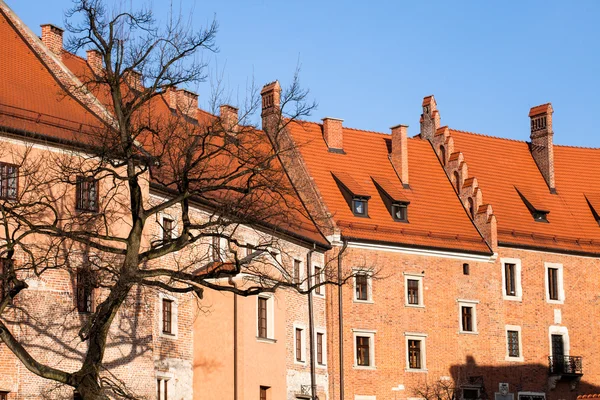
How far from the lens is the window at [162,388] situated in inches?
1308

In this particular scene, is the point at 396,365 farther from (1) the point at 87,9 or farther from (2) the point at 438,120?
(1) the point at 87,9

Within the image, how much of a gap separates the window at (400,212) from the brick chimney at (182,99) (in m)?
9.10

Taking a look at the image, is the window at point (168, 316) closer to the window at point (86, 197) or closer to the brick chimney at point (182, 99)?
the window at point (86, 197)

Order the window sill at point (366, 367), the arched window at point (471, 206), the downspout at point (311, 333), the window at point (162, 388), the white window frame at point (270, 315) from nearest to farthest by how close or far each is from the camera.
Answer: the window at point (162, 388)
the white window frame at point (270, 315)
the downspout at point (311, 333)
the window sill at point (366, 367)
the arched window at point (471, 206)

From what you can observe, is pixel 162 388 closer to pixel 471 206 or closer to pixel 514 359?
pixel 514 359

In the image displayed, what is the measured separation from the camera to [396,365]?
45.0 meters

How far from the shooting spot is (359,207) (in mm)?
46719

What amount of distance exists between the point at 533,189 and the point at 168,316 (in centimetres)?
2330

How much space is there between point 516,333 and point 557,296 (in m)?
2.65

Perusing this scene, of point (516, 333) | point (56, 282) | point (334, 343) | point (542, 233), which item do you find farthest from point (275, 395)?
point (542, 233)

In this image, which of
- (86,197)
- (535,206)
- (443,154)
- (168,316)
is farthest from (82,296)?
(535,206)

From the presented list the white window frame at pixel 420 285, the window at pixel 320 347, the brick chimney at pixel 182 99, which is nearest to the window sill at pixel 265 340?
the window at pixel 320 347

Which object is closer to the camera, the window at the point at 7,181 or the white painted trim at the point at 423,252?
the window at the point at 7,181

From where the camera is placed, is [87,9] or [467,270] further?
[467,270]
